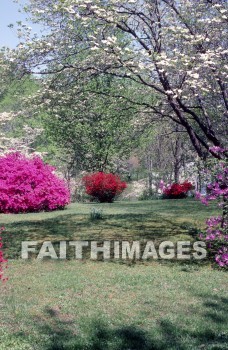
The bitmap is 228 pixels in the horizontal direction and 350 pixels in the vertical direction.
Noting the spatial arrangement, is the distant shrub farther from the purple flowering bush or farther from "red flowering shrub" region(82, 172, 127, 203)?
the purple flowering bush

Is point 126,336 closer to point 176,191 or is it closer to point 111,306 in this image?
point 111,306

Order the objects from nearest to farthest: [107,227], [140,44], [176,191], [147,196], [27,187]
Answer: [140,44] < [107,227] < [27,187] < [176,191] < [147,196]

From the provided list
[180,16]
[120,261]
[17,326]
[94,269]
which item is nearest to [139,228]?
[120,261]

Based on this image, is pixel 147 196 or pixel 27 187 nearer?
pixel 27 187

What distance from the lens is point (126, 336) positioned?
5.22m

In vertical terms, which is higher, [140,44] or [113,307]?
[140,44]

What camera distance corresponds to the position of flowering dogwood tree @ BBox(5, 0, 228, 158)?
29.8 ft

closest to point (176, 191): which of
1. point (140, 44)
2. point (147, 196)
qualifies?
point (147, 196)

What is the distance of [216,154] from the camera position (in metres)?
9.90

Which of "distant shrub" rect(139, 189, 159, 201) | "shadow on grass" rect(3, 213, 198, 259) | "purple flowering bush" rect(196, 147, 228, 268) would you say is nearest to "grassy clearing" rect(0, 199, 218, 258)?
"shadow on grass" rect(3, 213, 198, 259)

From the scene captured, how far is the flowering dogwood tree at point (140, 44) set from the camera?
909 cm

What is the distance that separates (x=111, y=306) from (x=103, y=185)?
56.5 feet

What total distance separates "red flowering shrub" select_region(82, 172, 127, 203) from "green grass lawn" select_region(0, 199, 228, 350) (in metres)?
12.9

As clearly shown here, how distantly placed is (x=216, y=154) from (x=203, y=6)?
350cm
